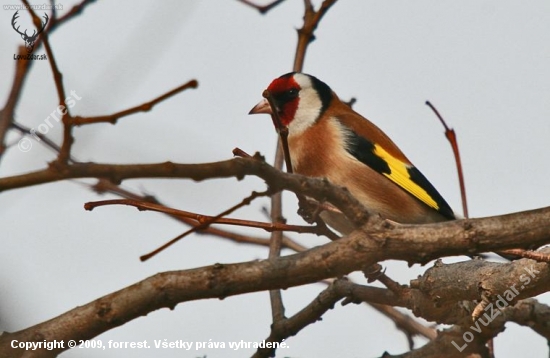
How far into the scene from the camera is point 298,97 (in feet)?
19.2

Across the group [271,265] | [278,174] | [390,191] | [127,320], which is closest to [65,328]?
[127,320]

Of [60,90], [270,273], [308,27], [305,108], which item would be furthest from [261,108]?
[60,90]


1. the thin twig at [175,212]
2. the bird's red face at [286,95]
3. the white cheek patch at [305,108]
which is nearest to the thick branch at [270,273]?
the thin twig at [175,212]

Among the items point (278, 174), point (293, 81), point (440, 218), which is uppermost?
point (293, 81)

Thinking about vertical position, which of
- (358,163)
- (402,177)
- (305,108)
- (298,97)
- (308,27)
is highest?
(298,97)

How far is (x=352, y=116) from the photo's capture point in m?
5.74

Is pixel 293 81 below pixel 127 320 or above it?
above

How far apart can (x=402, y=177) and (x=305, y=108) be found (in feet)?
3.26

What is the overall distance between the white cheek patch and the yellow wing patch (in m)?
0.52

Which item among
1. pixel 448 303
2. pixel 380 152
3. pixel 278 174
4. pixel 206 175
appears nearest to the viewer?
pixel 206 175

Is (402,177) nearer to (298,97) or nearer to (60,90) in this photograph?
(298,97)

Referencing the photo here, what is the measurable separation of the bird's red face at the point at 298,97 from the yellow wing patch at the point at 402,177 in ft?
1.89

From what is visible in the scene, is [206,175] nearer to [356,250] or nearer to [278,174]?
[278,174]

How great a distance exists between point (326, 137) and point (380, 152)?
38 cm
